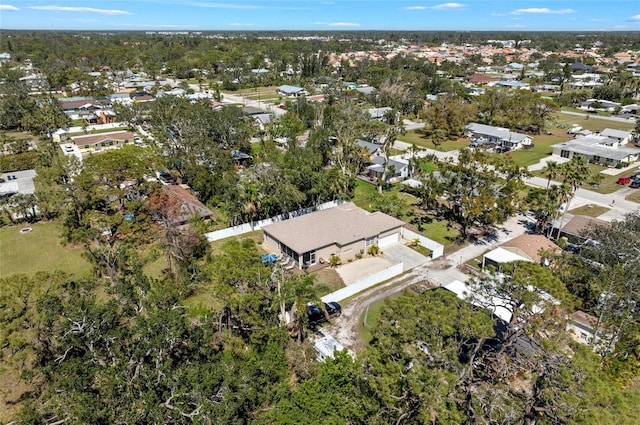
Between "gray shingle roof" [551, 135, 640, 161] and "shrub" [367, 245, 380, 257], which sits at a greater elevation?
"gray shingle roof" [551, 135, 640, 161]

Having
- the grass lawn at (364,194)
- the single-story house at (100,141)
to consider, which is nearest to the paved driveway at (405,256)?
the grass lawn at (364,194)

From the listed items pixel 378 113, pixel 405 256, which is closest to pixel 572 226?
pixel 405 256

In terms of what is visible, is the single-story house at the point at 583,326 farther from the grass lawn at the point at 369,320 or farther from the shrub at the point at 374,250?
the shrub at the point at 374,250

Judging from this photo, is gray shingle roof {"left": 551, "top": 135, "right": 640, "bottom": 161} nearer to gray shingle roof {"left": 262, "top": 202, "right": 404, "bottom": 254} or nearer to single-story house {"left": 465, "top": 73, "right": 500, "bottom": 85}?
gray shingle roof {"left": 262, "top": 202, "right": 404, "bottom": 254}

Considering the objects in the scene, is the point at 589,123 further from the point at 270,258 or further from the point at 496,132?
the point at 270,258

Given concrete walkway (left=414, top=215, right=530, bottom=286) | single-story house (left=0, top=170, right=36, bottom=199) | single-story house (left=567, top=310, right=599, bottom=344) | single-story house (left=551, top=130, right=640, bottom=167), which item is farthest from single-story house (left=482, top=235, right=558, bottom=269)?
single-story house (left=0, top=170, right=36, bottom=199)

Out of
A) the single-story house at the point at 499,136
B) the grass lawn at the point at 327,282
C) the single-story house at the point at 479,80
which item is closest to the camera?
the grass lawn at the point at 327,282

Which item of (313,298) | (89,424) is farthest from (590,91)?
(89,424)
